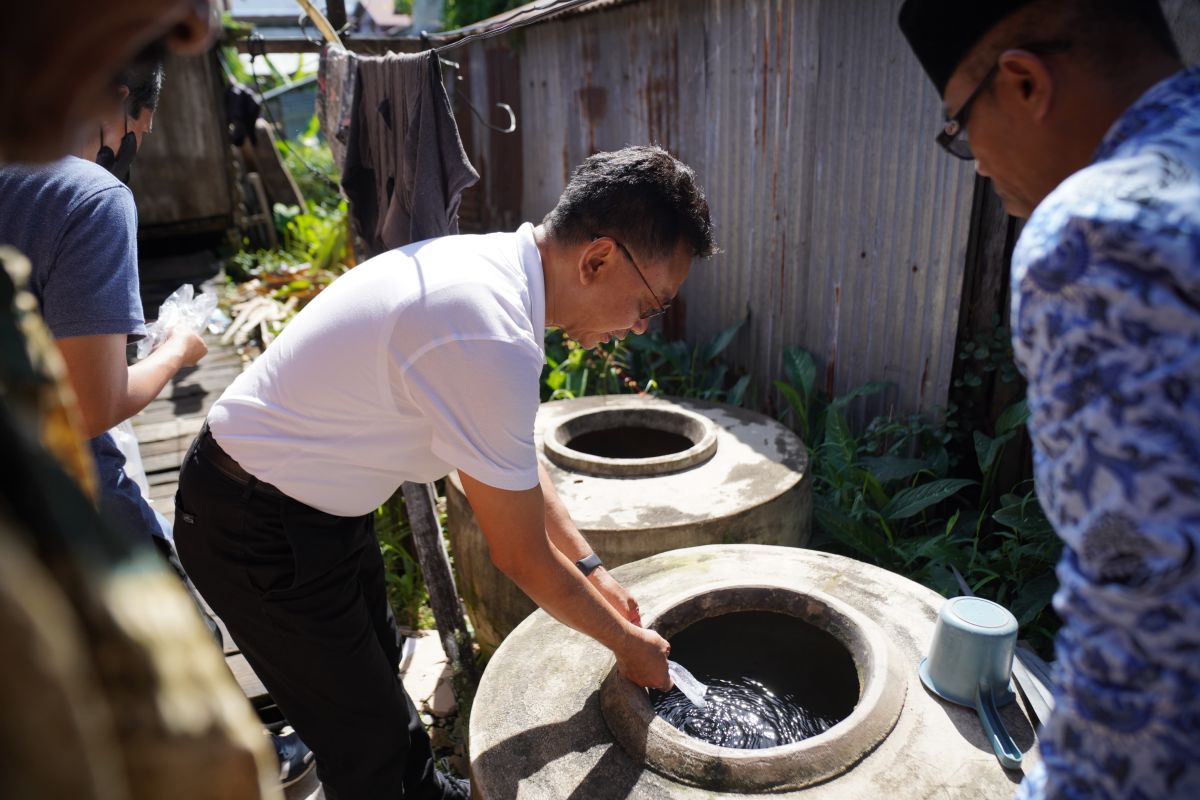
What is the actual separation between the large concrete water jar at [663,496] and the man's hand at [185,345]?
46.2 inches

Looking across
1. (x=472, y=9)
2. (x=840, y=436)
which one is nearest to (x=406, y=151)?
(x=840, y=436)

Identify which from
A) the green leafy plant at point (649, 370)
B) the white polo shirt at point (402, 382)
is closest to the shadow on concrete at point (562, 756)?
the white polo shirt at point (402, 382)

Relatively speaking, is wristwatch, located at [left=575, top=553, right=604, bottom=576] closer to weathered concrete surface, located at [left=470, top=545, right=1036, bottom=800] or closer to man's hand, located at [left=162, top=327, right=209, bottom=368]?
weathered concrete surface, located at [left=470, top=545, right=1036, bottom=800]

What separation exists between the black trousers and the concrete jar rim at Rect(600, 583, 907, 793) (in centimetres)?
67

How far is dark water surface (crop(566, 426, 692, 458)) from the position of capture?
12.9ft

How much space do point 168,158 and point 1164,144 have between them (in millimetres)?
9087

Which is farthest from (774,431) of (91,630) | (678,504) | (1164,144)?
(91,630)

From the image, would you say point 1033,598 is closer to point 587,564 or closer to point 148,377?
point 587,564

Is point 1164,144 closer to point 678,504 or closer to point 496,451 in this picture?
point 496,451

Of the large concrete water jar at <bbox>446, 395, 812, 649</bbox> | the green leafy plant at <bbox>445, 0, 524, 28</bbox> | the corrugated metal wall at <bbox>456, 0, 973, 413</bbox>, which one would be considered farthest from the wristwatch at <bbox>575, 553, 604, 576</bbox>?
the green leafy plant at <bbox>445, 0, 524, 28</bbox>

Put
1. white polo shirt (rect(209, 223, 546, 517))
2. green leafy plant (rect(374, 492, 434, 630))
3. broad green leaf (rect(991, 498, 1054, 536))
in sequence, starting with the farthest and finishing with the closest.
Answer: green leafy plant (rect(374, 492, 434, 630)) < broad green leaf (rect(991, 498, 1054, 536)) < white polo shirt (rect(209, 223, 546, 517))

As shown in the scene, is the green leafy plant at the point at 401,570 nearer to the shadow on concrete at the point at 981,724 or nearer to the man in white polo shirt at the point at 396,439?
the man in white polo shirt at the point at 396,439

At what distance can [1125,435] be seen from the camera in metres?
0.85

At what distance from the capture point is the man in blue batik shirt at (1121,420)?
84 cm
